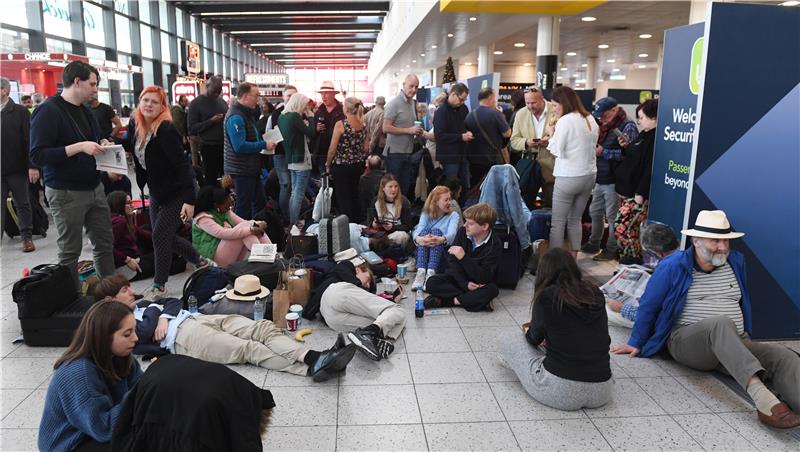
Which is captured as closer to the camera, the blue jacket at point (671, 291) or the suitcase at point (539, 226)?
the blue jacket at point (671, 291)

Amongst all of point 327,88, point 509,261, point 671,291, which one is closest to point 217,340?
point 509,261

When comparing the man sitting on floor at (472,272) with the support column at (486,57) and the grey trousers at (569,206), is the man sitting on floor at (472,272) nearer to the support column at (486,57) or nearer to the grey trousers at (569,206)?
the grey trousers at (569,206)

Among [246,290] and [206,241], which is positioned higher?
[206,241]

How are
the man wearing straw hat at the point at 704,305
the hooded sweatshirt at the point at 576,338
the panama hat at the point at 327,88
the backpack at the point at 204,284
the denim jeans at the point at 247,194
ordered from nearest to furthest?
1. the hooded sweatshirt at the point at 576,338
2. the man wearing straw hat at the point at 704,305
3. the backpack at the point at 204,284
4. the denim jeans at the point at 247,194
5. the panama hat at the point at 327,88

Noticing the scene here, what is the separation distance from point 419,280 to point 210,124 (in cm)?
361

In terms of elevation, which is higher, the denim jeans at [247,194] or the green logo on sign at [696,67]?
the green logo on sign at [696,67]

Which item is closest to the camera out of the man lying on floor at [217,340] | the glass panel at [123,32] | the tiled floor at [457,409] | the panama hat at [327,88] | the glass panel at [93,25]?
the tiled floor at [457,409]

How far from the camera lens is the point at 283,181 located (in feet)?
22.6

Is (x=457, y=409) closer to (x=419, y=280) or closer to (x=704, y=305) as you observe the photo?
(x=704, y=305)

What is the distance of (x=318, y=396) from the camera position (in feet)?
10.3

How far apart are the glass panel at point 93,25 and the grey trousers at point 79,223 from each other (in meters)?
13.3

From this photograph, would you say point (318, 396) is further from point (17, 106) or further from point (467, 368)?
point (17, 106)

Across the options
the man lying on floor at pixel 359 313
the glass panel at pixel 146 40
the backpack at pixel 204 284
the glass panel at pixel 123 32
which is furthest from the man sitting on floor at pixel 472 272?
the glass panel at pixel 146 40

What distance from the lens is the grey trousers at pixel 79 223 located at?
4.02 metres
